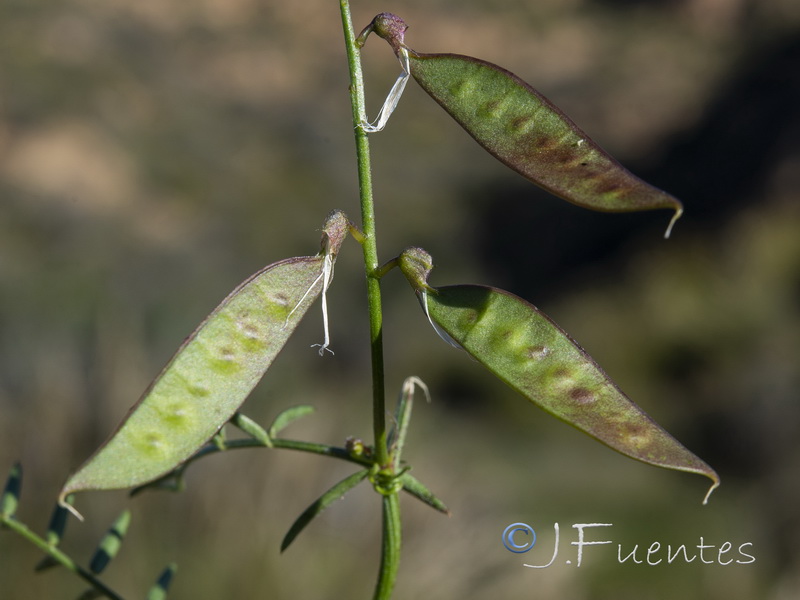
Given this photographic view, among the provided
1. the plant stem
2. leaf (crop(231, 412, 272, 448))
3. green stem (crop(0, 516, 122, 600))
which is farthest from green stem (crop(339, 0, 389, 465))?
green stem (crop(0, 516, 122, 600))

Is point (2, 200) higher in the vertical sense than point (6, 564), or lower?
higher

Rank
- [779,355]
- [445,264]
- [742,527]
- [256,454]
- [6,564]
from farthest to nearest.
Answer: [445,264], [779,355], [742,527], [256,454], [6,564]

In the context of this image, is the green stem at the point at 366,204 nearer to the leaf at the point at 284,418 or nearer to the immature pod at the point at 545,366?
the immature pod at the point at 545,366

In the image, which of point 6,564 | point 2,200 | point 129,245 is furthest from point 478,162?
point 6,564

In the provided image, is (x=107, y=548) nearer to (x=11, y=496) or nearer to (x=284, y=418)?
(x=11, y=496)

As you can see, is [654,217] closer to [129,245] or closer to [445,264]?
[445,264]

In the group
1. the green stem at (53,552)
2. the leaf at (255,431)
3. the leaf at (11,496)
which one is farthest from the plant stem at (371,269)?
the leaf at (11,496)

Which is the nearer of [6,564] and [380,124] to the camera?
[380,124]

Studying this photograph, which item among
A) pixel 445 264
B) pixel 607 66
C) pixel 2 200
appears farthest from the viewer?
pixel 607 66
